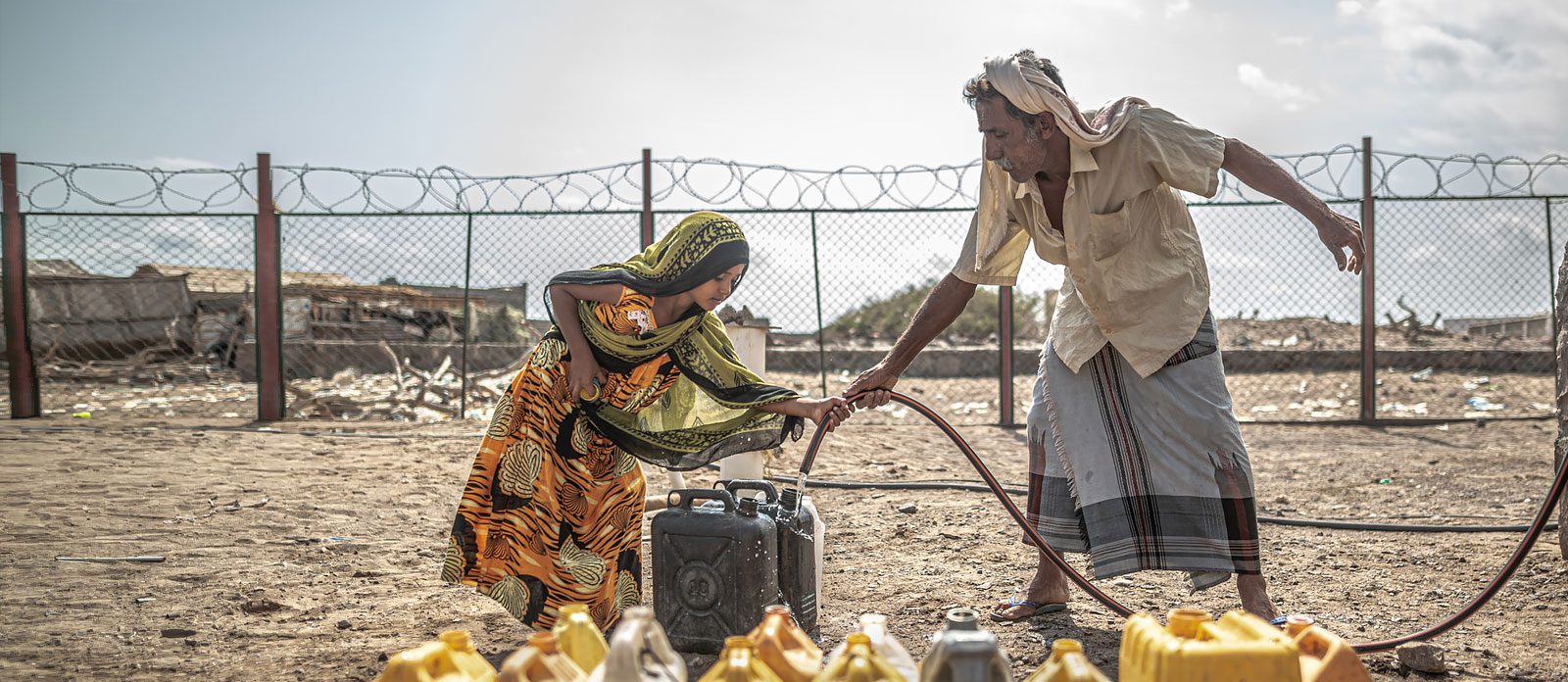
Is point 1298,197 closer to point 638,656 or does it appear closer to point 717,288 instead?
point 717,288

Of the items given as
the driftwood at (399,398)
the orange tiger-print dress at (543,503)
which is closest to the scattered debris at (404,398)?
the driftwood at (399,398)

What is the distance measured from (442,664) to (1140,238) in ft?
7.31

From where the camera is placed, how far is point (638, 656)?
164 centimetres

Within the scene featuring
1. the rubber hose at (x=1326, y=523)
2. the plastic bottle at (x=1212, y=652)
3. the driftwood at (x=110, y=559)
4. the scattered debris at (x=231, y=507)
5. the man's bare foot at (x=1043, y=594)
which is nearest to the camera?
the plastic bottle at (x=1212, y=652)

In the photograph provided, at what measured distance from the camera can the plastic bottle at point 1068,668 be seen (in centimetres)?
157

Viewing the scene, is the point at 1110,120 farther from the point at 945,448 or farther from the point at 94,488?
the point at 94,488

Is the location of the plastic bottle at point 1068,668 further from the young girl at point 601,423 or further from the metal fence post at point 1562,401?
the metal fence post at point 1562,401

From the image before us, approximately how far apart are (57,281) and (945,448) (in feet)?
38.2

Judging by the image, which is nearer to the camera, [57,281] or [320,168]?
[320,168]

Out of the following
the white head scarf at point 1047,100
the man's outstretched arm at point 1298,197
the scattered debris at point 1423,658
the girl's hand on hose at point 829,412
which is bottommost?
the scattered debris at point 1423,658

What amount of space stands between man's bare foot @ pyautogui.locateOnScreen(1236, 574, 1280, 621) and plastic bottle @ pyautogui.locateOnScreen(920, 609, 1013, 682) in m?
1.57

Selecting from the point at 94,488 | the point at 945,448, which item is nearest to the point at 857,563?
the point at 945,448

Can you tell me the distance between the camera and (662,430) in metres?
3.24

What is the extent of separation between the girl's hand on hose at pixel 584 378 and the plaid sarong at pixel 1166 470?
151cm
